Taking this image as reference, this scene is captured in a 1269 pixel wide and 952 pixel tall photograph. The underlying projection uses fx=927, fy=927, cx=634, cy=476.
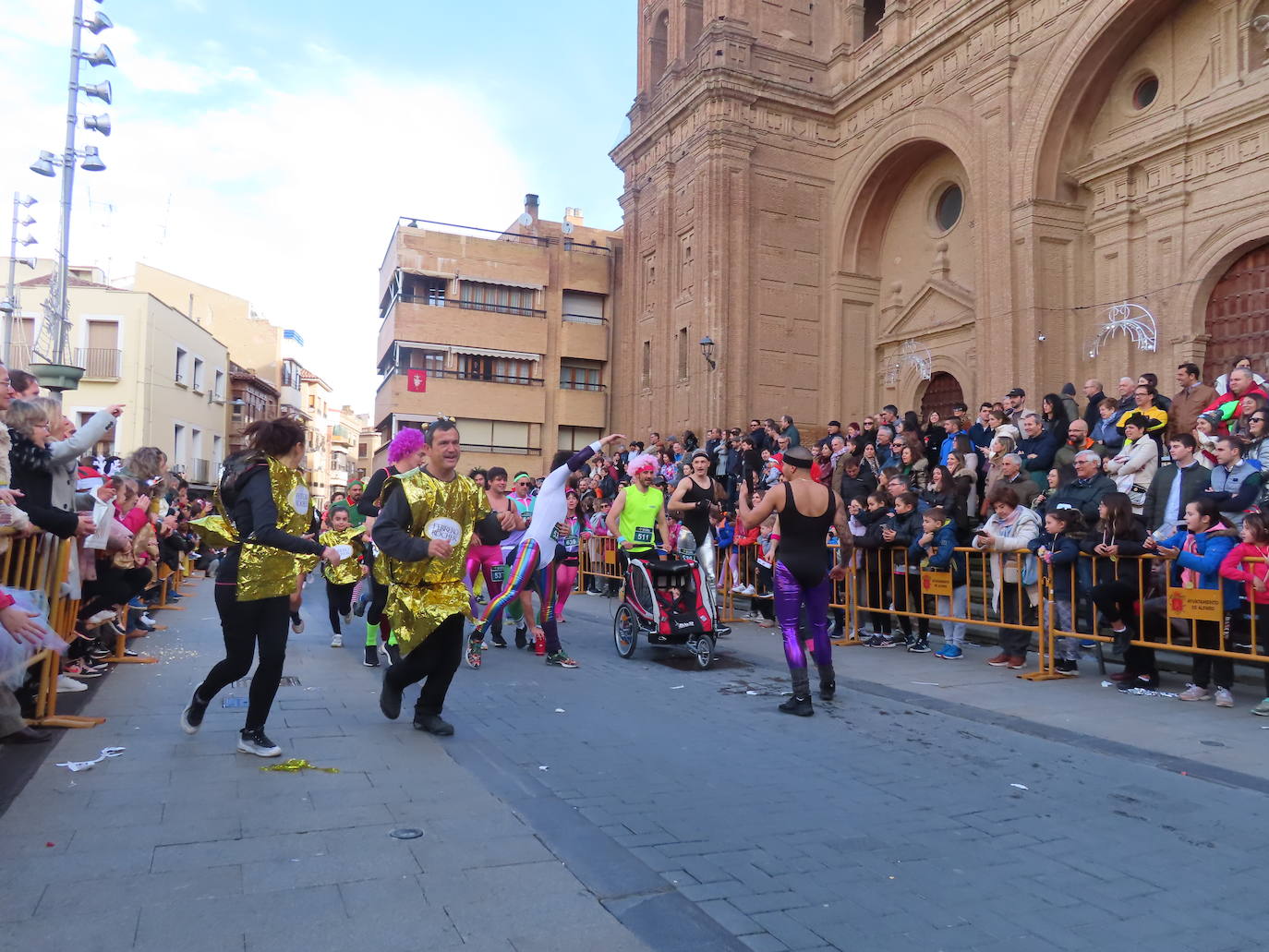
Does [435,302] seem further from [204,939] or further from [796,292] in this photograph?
[204,939]

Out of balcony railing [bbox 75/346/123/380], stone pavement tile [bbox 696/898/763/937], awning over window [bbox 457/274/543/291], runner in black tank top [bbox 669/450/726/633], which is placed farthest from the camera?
awning over window [bbox 457/274/543/291]

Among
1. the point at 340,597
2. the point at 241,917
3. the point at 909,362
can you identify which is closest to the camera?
the point at 241,917

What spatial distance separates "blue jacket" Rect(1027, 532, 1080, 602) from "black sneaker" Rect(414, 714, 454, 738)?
18.1 ft

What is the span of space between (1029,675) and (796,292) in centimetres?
1802

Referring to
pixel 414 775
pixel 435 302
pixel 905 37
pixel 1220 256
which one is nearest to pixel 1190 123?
pixel 1220 256

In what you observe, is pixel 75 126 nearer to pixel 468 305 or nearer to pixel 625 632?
pixel 625 632

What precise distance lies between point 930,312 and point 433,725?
19.5m

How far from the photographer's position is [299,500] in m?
5.43

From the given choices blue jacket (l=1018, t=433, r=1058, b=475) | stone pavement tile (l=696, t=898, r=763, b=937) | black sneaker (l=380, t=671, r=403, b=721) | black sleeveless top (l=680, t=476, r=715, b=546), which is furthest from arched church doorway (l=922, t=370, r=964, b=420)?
stone pavement tile (l=696, t=898, r=763, b=937)

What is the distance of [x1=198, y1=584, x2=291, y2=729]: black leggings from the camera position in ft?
17.2

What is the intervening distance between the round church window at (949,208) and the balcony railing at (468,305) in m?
17.6

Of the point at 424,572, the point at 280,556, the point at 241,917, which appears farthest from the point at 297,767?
the point at 241,917

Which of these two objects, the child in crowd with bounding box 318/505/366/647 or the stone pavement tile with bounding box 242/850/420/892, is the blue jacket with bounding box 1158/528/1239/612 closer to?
the stone pavement tile with bounding box 242/850/420/892

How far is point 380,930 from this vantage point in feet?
9.86
